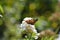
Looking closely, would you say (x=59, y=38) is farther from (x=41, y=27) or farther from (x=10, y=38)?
(x=41, y=27)

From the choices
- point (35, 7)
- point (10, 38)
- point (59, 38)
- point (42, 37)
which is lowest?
point (42, 37)

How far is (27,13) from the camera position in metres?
2.94

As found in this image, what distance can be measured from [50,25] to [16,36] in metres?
0.82

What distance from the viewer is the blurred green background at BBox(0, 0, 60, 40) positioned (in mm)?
2218

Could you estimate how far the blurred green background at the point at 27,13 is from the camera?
2218mm

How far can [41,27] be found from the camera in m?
2.72

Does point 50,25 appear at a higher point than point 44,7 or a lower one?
lower

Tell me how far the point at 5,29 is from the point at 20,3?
1.94ft

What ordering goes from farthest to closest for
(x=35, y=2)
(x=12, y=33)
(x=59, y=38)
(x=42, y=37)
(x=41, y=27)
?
(x=35, y=2), (x=41, y=27), (x=12, y=33), (x=59, y=38), (x=42, y=37)

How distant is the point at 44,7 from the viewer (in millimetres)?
3230

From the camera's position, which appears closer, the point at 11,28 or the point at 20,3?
the point at 11,28

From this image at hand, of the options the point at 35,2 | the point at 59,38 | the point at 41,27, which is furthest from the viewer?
the point at 35,2

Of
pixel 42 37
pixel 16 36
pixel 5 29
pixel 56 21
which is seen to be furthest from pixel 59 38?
pixel 56 21

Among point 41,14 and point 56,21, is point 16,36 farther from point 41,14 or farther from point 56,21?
point 41,14
